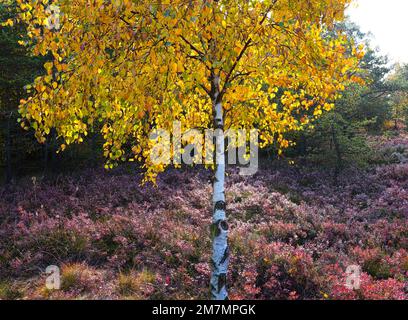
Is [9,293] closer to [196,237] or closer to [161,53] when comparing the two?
[196,237]

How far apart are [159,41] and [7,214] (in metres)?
11.5

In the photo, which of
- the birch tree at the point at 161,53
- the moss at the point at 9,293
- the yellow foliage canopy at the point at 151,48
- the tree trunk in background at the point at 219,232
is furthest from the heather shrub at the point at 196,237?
the yellow foliage canopy at the point at 151,48

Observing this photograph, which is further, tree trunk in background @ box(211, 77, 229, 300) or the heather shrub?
the heather shrub

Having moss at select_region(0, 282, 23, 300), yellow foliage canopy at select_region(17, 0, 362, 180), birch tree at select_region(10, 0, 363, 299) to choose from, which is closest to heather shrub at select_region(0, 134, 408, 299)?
moss at select_region(0, 282, 23, 300)

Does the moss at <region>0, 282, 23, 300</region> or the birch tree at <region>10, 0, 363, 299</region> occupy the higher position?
the birch tree at <region>10, 0, 363, 299</region>

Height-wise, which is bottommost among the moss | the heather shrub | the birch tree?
the moss

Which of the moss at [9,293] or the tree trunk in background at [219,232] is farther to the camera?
the moss at [9,293]

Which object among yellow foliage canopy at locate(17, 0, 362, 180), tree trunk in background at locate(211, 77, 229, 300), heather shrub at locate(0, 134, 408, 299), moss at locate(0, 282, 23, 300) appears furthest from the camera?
heather shrub at locate(0, 134, 408, 299)

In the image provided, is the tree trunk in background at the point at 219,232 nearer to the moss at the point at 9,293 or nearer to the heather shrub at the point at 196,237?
the heather shrub at the point at 196,237

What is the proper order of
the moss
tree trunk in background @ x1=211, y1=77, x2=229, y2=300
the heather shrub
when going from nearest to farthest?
tree trunk in background @ x1=211, y1=77, x2=229, y2=300, the moss, the heather shrub

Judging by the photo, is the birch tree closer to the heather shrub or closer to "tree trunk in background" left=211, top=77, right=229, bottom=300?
"tree trunk in background" left=211, top=77, right=229, bottom=300

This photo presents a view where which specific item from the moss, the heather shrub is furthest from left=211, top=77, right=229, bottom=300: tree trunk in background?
the moss
